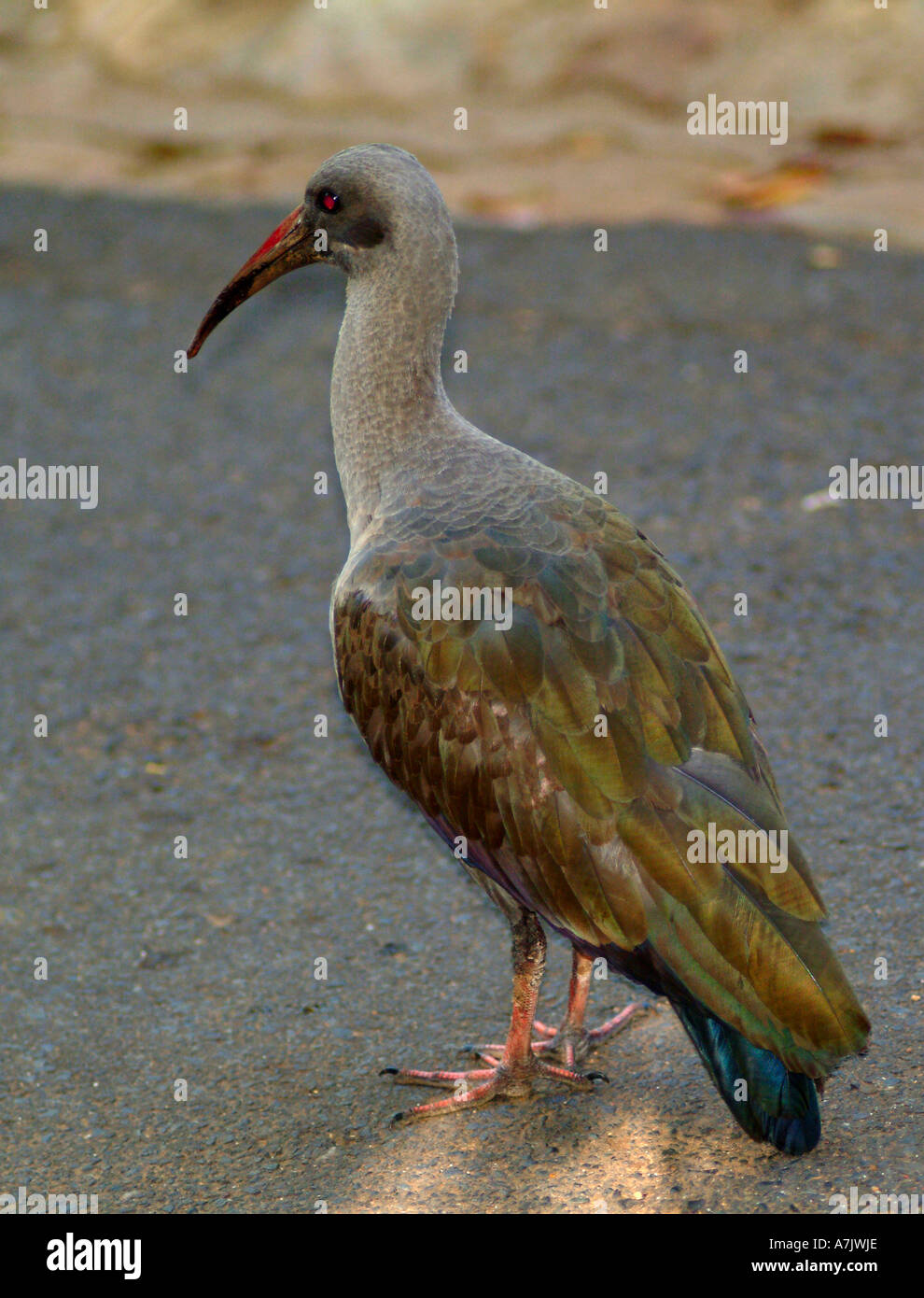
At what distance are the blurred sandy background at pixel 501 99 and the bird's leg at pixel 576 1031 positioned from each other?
300 inches

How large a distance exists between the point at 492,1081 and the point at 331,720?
2.30 metres

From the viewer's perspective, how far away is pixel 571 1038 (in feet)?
14.6

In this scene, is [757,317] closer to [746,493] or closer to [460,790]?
[746,493]

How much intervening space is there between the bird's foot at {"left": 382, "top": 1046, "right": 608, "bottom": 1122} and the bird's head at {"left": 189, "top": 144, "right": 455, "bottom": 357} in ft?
7.74

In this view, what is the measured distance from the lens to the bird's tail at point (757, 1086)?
144 inches

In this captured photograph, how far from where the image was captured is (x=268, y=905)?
5227mm

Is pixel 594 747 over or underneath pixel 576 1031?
over

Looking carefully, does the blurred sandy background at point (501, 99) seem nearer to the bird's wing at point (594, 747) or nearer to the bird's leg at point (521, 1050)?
the bird's wing at point (594, 747)

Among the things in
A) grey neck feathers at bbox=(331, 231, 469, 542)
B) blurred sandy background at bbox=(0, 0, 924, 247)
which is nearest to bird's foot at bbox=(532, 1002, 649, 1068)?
grey neck feathers at bbox=(331, 231, 469, 542)

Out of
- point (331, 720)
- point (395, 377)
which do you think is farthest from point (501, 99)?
point (395, 377)

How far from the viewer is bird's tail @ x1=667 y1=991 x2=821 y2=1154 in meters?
3.65

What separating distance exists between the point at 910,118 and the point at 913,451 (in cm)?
489

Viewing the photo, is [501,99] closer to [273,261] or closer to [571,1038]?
[273,261]

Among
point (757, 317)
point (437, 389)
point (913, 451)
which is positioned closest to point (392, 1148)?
point (437, 389)
